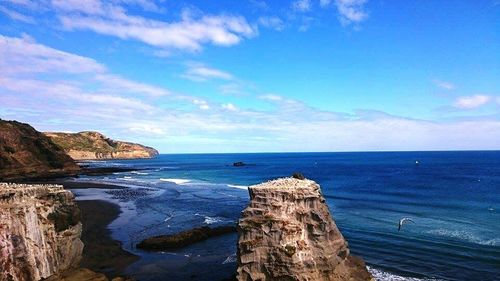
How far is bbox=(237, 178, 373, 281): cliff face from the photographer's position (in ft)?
56.4

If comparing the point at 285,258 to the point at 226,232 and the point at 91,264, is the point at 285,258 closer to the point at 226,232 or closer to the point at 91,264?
the point at 91,264

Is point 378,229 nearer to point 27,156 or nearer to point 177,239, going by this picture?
point 177,239

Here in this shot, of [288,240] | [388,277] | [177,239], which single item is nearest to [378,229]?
[388,277]

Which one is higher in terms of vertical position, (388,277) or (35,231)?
(35,231)

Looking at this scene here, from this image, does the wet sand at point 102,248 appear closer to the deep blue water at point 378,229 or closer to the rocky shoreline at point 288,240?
the deep blue water at point 378,229

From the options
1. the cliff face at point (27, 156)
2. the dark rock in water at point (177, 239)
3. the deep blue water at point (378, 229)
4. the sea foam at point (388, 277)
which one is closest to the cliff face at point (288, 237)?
the sea foam at point (388, 277)

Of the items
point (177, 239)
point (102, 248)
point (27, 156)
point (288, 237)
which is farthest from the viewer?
point (27, 156)

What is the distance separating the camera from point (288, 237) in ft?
56.6

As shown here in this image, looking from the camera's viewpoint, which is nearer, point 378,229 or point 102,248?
point 102,248

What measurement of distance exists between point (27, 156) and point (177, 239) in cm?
7981

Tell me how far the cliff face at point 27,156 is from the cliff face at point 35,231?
68167mm

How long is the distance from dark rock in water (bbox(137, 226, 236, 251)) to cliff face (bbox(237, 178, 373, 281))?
1388cm

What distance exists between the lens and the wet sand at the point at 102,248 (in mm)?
25672

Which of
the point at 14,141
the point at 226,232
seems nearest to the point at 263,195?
the point at 226,232
